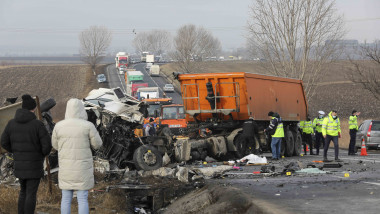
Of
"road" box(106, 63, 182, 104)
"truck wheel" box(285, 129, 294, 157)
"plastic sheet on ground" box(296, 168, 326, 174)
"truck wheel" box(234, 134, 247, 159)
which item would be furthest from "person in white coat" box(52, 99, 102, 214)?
"road" box(106, 63, 182, 104)

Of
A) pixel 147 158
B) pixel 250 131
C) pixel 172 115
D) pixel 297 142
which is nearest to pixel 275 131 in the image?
pixel 250 131

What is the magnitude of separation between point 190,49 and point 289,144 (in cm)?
8509

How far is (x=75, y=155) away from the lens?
27.3 feet

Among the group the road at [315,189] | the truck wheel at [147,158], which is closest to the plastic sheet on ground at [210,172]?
the road at [315,189]

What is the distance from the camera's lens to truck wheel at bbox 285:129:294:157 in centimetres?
2300

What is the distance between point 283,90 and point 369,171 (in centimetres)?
843

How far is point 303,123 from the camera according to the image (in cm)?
2580

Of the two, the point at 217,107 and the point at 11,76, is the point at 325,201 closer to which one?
the point at 217,107

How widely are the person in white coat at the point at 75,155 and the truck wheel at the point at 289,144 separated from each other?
15308 mm

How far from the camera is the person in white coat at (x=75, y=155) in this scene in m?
8.27

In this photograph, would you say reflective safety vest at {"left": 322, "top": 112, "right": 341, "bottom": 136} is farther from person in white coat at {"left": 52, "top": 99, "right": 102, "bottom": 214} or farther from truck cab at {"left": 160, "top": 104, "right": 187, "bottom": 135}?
person in white coat at {"left": 52, "top": 99, "right": 102, "bottom": 214}

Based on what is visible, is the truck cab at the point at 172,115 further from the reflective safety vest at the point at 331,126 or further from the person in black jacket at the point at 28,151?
the person in black jacket at the point at 28,151

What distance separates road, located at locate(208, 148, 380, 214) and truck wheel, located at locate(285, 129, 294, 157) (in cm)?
700

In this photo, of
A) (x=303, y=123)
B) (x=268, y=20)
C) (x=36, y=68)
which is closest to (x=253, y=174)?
(x=303, y=123)
